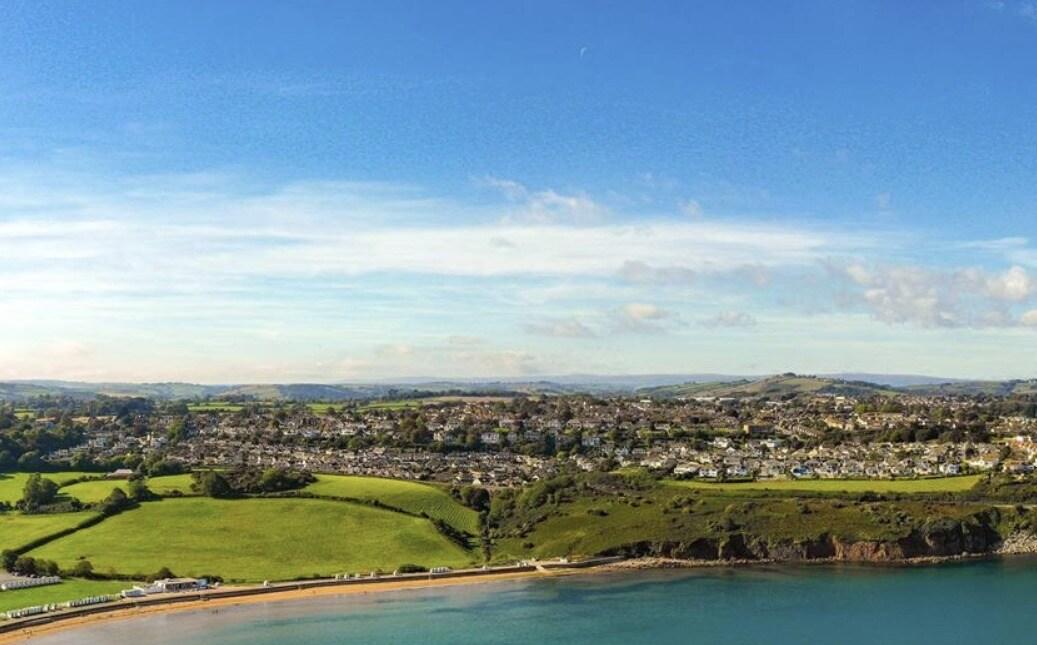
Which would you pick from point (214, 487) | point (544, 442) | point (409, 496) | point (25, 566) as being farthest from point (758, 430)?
point (25, 566)

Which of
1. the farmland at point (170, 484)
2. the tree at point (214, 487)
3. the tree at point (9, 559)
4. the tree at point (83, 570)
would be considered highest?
the tree at point (214, 487)

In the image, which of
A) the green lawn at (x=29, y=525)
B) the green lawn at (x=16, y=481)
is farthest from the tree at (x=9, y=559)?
the green lawn at (x=16, y=481)

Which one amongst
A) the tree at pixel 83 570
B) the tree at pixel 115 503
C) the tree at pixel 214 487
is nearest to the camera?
the tree at pixel 83 570

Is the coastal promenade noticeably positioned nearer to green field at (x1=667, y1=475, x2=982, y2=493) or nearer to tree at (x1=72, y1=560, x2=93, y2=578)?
tree at (x1=72, y1=560, x2=93, y2=578)

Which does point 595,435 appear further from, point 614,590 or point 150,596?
point 150,596

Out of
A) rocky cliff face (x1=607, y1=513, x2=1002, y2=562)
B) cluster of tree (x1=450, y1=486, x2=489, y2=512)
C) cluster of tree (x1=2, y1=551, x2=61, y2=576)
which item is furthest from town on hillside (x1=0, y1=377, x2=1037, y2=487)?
cluster of tree (x1=2, y1=551, x2=61, y2=576)

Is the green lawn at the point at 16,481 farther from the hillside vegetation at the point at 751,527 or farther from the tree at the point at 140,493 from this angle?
the hillside vegetation at the point at 751,527

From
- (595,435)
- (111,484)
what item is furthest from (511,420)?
(111,484)

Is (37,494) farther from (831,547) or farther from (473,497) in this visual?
(831,547)
